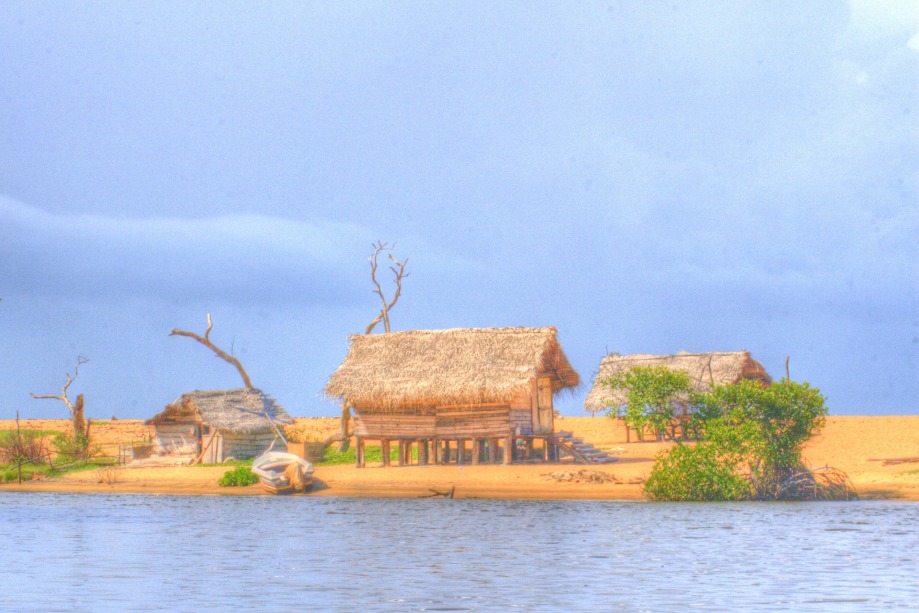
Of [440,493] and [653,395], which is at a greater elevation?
[653,395]

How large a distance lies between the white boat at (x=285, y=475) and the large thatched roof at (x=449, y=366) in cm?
326

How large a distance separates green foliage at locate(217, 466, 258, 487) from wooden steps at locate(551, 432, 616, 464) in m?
9.69

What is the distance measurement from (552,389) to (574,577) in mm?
22721

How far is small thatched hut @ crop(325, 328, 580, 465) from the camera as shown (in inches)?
1400

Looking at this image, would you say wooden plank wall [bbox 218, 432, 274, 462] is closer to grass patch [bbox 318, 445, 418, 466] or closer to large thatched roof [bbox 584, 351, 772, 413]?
grass patch [bbox 318, 445, 418, 466]

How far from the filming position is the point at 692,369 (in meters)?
48.1

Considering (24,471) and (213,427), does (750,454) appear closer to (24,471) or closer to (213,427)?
(213,427)

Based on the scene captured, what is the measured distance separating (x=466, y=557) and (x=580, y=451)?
17619 mm

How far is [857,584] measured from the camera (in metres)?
15.9

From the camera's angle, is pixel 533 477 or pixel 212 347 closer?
pixel 533 477

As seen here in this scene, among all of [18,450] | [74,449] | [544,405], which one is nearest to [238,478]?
[544,405]

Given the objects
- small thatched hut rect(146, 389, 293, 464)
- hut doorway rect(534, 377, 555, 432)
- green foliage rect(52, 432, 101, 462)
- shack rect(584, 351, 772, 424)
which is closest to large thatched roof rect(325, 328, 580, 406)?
hut doorway rect(534, 377, 555, 432)

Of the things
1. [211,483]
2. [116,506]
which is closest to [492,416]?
[211,483]

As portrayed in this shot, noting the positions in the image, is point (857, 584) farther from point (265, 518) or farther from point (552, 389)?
point (552, 389)
